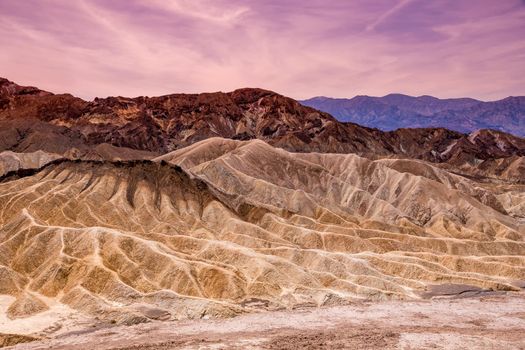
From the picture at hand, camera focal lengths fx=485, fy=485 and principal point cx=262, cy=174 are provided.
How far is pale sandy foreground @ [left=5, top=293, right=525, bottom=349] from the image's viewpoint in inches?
2093

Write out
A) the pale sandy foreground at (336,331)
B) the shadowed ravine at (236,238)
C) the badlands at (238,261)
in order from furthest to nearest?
the shadowed ravine at (236,238), the badlands at (238,261), the pale sandy foreground at (336,331)

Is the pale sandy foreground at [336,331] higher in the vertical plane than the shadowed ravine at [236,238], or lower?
lower

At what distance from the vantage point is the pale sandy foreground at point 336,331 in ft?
174

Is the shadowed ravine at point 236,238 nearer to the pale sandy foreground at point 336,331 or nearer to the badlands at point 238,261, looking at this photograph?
the badlands at point 238,261

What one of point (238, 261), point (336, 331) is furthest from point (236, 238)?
point (336, 331)

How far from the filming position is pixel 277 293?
75.7 metres

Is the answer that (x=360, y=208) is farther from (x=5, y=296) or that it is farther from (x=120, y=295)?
(x=5, y=296)

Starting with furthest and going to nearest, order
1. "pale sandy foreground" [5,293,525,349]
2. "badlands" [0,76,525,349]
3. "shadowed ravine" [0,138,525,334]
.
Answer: "shadowed ravine" [0,138,525,334] < "badlands" [0,76,525,349] < "pale sandy foreground" [5,293,525,349]

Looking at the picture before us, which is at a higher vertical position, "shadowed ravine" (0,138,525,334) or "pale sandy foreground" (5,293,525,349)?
"shadowed ravine" (0,138,525,334)

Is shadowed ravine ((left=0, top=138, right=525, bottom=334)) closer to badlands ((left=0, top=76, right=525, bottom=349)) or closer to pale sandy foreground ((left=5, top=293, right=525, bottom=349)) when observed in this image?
badlands ((left=0, top=76, right=525, bottom=349))

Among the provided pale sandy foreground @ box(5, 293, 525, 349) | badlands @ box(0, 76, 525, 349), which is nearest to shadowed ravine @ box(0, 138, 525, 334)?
badlands @ box(0, 76, 525, 349)

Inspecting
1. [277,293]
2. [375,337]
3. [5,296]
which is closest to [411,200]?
[277,293]

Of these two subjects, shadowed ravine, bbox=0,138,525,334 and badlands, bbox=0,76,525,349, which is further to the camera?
shadowed ravine, bbox=0,138,525,334

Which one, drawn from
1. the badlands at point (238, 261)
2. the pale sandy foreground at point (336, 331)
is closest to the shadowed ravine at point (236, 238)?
the badlands at point (238, 261)
